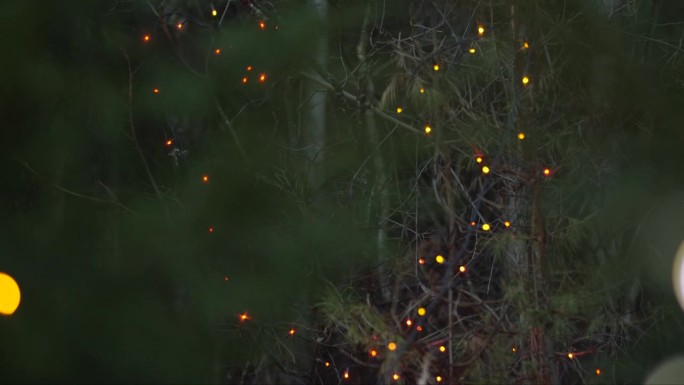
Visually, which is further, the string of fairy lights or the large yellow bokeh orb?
the string of fairy lights

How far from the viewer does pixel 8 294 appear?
10.2 feet

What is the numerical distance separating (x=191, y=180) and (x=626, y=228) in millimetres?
1940

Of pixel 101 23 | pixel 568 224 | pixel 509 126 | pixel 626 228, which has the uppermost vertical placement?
pixel 101 23

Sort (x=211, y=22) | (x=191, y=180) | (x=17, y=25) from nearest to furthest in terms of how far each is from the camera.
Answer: (x=17, y=25)
(x=191, y=180)
(x=211, y=22)

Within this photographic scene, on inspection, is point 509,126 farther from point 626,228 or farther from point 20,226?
point 20,226

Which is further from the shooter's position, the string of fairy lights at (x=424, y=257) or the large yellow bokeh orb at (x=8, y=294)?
the string of fairy lights at (x=424, y=257)

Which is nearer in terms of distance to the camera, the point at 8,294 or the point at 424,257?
the point at 8,294

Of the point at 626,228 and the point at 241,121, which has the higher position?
the point at 241,121

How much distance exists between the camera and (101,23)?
3836 mm

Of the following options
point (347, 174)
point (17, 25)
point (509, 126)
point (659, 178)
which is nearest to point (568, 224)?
point (509, 126)

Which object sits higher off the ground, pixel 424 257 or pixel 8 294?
pixel 8 294

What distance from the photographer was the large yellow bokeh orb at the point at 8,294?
3.11 metres

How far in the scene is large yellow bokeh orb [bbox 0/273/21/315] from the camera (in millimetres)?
3105

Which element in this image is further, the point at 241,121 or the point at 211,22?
the point at 211,22
